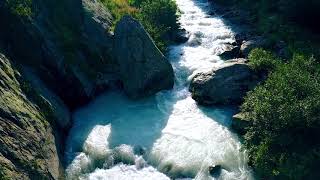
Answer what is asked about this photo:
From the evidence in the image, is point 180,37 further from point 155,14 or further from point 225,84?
point 225,84

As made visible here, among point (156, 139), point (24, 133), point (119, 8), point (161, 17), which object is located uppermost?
point (24, 133)

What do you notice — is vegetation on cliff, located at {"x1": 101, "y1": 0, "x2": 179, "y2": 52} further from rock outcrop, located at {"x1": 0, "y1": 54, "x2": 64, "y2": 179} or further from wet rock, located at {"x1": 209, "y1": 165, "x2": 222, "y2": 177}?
wet rock, located at {"x1": 209, "y1": 165, "x2": 222, "y2": 177}

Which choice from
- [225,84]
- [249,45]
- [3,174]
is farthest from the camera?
[249,45]

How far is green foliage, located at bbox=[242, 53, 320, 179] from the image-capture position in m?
19.8

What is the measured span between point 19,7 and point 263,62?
15.4m

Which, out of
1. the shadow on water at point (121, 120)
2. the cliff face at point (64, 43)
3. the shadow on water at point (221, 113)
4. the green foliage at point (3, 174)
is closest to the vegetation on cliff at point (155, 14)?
the cliff face at point (64, 43)

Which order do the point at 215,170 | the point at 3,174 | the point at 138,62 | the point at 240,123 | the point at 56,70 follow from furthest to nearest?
the point at 138,62 → the point at 56,70 → the point at 240,123 → the point at 215,170 → the point at 3,174

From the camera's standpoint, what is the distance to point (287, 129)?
20609 mm

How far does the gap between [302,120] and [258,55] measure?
919 centimetres

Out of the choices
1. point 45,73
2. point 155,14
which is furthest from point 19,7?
point 155,14

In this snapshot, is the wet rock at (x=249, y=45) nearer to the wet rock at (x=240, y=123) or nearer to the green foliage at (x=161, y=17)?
the green foliage at (x=161, y=17)

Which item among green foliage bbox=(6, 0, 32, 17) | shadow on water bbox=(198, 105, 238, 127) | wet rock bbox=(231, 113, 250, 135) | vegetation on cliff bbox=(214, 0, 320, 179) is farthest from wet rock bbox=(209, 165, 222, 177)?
green foliage bbox=(6, 0, 32, 17)

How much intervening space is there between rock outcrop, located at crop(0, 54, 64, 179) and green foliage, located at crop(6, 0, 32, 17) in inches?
150

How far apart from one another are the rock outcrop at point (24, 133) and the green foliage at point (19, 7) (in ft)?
12.5
